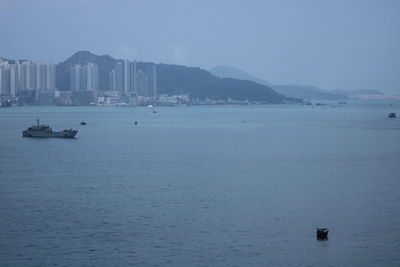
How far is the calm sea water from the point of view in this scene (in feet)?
32.1

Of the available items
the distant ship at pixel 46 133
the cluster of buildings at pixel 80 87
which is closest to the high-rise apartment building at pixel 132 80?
the cluster of buildings at pixel 80 87

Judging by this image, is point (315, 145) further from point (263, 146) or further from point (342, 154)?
point (342, 154)

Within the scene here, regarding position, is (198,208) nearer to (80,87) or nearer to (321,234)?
(321,234)

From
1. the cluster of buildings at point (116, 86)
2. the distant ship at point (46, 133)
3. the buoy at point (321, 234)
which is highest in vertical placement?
the cluster of buildings at point (116, 86)

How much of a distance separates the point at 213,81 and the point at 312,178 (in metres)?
117

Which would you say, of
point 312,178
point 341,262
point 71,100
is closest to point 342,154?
point 312,178

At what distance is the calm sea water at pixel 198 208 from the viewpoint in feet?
32.1

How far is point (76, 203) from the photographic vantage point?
43.7 ft

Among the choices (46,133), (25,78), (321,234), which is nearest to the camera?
(321,234)

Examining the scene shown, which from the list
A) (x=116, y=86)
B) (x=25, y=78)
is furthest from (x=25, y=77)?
(x=116, y=86)

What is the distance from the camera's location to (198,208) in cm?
1290

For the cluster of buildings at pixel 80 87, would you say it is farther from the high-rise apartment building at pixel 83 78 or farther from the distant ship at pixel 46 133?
the distant ship at pixel 46 133

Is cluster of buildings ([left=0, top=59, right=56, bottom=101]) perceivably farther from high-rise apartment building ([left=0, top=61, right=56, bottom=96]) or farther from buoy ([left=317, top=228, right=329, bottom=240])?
buoy ([left=317, top=228, right=329, bottom=240])

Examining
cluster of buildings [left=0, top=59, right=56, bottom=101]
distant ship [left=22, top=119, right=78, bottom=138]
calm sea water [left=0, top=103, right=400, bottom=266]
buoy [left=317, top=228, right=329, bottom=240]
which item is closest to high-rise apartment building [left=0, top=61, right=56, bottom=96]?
cluster of buildings [left=0, top=59, right=56, bottom=101]
